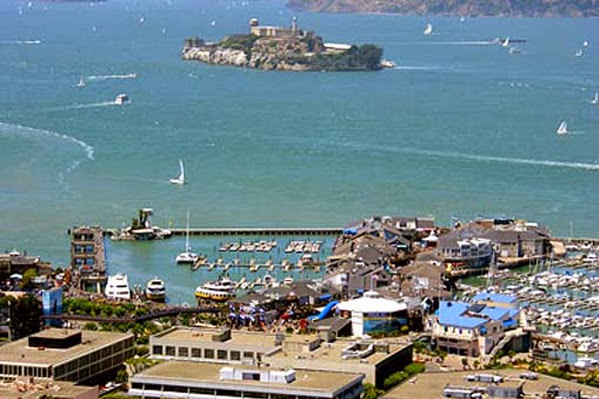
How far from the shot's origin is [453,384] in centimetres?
1697

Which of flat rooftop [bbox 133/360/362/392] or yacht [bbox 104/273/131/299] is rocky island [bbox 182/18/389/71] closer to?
yacht [bbox 104/273/131/299]

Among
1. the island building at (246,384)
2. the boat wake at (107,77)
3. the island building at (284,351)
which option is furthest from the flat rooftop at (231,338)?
the boat wake at (107,77)

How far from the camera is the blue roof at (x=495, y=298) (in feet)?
75.0

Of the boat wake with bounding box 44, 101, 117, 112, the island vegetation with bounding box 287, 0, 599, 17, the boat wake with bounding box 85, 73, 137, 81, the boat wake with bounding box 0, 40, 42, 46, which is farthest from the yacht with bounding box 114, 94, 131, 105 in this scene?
the island vegetation with bounding box 287, 0, 599, 17

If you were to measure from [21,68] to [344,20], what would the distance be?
4757cm

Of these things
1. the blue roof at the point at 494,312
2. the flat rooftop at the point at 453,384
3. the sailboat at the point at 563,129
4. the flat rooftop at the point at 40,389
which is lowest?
the sailboat at the point at 563,129

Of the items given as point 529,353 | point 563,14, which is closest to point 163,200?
point 529,353

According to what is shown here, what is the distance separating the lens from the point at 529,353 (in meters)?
21.1

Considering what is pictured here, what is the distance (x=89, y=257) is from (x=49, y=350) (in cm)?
830

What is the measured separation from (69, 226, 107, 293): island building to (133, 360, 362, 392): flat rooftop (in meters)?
7.54

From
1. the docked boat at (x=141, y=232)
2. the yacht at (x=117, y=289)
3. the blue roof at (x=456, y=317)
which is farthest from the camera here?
the docked boat at (x=141, y=232)

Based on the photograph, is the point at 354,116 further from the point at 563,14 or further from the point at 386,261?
the point at 563,14

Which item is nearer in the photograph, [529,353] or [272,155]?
[529,353]

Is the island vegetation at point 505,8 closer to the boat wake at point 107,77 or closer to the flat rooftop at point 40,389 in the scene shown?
the boat wake at point 107,77
